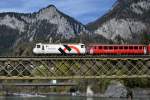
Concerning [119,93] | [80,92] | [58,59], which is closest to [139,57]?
[58,59]

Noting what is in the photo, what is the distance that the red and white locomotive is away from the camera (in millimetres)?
78812

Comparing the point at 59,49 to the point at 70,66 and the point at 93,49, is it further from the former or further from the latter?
the point at 70,66

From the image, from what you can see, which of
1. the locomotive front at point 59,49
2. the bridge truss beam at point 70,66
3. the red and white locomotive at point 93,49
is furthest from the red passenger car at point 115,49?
the locomotive front at point 59,49

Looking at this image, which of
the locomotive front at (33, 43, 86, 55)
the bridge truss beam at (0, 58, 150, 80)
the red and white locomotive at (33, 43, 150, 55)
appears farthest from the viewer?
the red and white locomotive at (33, 43, 150, 55)

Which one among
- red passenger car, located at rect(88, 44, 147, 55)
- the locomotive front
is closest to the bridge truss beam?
red passenger car, located at rect(88, 44, 147, 55)

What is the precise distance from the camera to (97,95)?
554 feet

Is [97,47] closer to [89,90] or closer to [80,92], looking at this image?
[89,90]

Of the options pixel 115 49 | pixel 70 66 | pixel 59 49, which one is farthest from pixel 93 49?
pixel 70 66

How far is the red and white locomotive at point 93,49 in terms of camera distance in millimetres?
78812

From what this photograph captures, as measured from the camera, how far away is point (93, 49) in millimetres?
80500

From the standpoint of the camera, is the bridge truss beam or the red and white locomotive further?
the red and white locomotive

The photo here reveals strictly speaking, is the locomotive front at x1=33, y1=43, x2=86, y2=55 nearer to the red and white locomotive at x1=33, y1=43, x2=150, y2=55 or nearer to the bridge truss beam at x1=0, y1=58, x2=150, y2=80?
the red and white locomotive at x1=33, y1=43, x2=150, y2=55

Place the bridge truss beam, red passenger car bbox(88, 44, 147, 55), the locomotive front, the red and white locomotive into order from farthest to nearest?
red passenger car bbox(88, 44, 147, 55)
the red and white locomotive
the locomotive front
the bridge truss beam

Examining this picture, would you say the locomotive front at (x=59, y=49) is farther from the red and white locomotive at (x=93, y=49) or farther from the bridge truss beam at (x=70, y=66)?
the bridge truss beam at (x=70, y=66)
